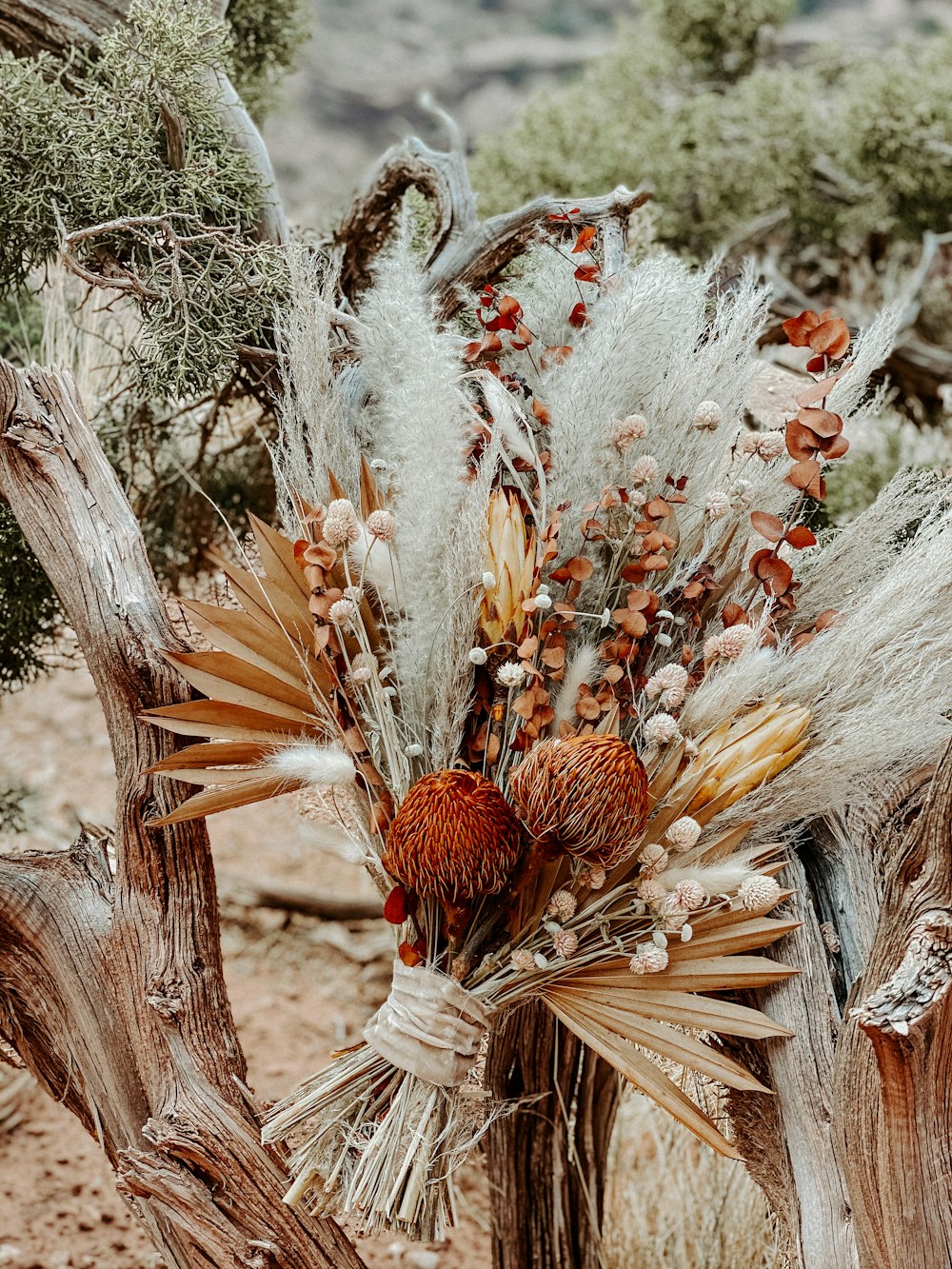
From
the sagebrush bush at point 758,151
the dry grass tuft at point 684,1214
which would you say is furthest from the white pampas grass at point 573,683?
the sagebrush bush at point 758,151

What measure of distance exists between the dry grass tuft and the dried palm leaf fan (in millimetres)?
694

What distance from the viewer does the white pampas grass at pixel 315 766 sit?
80cm

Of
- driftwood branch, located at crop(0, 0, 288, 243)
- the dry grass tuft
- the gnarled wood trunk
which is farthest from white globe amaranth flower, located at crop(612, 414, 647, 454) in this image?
the dry grass tuft

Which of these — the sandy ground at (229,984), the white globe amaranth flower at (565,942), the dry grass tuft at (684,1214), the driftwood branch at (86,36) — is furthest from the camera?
the sandy ground at (229,984)

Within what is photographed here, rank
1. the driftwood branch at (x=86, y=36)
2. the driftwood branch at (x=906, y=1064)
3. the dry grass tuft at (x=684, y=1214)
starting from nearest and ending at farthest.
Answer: the driftwood branch at (x=906, y=1064)
the driftwood branch at (x=86, y=36)
the dry grass tuft at (x=684, y=1214)

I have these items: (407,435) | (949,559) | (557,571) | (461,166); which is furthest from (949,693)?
(461,166)

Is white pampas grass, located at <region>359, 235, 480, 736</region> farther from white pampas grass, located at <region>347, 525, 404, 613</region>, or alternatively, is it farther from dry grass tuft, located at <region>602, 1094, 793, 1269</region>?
dry grass tuft, located at <region>602, 1094, 793, 1269</region>

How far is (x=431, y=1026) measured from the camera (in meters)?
0.80

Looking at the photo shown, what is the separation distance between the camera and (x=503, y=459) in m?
0.86

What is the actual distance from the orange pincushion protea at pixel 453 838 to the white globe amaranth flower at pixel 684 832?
0.11 m

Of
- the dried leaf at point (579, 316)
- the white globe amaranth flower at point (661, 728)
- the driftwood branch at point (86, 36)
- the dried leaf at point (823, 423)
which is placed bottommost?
the white globe amaranth flower at point (661, 728)

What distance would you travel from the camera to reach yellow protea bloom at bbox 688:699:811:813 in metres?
0.81

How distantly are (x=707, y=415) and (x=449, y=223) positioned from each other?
0.51 m

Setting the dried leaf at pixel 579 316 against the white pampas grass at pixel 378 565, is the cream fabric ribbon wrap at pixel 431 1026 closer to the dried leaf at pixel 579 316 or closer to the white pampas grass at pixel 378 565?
the white pampas grass at pixel 378 565
